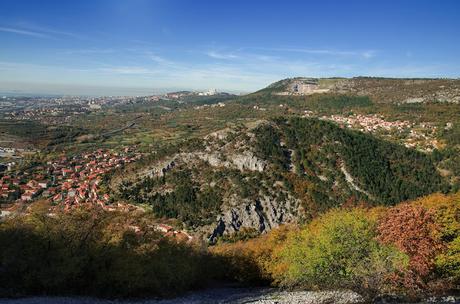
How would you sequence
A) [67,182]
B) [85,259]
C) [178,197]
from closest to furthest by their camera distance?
[85,259], [178,197], [67,182]

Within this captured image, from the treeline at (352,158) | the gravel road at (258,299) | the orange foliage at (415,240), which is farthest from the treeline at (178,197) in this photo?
the orange foliage at (415,240)

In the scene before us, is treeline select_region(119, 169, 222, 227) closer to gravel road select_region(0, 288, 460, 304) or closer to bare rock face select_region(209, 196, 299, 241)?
bare rock face select_region(209, 196, 299, 241)

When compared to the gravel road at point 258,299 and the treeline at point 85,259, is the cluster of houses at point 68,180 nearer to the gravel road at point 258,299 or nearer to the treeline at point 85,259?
the treeline at point 85,259

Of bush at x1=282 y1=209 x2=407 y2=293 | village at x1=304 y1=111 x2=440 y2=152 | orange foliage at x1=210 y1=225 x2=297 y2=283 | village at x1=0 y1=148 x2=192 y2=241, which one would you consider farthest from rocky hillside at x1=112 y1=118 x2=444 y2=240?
bush at x1=282 y1=209 x2=407 y2=293

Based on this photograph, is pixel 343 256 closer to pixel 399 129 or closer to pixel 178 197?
pixel 178 197

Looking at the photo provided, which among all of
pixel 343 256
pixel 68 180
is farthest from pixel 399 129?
pixel 343 256
